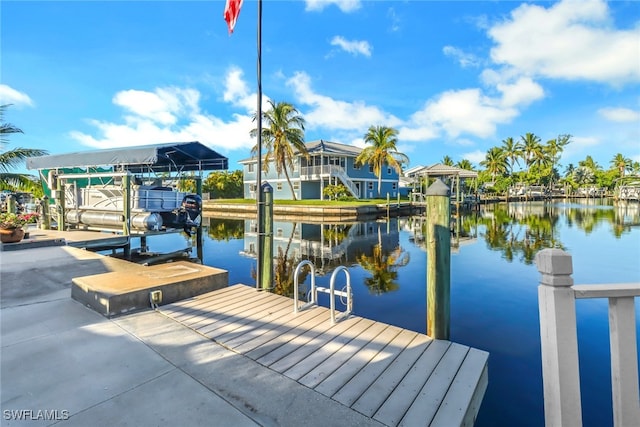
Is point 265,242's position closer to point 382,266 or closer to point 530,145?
point 382,266

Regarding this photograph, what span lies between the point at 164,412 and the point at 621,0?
15.7 metres

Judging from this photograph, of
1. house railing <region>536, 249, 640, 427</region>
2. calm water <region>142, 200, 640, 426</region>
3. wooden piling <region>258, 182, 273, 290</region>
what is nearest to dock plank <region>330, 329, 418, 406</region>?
calm water <region>142, 200, 640, 426</region>

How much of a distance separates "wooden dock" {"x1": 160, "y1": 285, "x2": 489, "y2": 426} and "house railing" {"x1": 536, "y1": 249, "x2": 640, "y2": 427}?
0.69 metres

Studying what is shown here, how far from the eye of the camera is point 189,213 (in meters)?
11.0

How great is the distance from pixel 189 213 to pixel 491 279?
9.79 m

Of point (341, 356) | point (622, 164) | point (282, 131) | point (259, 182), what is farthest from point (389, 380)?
point (622, 164)

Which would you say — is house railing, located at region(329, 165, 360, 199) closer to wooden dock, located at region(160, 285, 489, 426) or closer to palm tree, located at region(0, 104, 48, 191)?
palm tree, located at region(0, 104, 48, 191)

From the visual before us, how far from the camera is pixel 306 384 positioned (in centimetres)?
238

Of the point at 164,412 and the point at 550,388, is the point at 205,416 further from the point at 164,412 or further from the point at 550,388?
the point at 550,388

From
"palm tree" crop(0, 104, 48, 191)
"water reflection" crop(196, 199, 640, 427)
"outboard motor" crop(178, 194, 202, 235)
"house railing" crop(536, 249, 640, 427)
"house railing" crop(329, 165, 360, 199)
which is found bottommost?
"water reflection" crop(196, 199, 640, 427)

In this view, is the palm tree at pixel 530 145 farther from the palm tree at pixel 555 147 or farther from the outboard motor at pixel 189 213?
the outboard motor at pixel 189 213

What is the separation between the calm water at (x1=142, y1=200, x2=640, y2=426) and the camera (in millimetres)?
3537

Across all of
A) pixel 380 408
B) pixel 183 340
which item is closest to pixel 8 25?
pixel 183 340

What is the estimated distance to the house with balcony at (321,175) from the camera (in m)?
29.4
